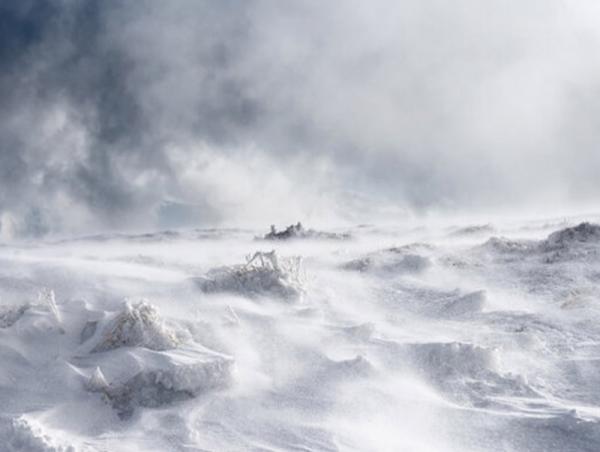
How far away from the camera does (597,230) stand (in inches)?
360

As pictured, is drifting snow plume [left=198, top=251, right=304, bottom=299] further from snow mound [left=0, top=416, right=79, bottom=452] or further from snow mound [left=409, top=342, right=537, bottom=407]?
snow mound [left=0, top=416, right=79, bottom=452]

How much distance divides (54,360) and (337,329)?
94.1 inches

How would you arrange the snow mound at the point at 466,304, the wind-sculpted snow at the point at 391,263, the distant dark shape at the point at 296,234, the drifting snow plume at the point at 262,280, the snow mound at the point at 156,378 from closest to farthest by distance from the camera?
1. the snow mound at the point at 156,378
2. the snow mound at the point at 466,304
3. the drifting snow plume at the point at 262,280
4. the wind-sculpted snow at the point at 391,263
5. the distant dark shape at the point at 296,234

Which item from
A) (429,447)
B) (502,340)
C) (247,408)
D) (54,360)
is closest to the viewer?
(429,447)

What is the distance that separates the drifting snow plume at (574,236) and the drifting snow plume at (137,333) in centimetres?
581

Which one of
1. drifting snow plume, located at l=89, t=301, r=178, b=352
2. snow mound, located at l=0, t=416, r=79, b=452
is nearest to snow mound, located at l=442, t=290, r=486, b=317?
drifting snow plume, located at l=89, t=301, r=178, b=352

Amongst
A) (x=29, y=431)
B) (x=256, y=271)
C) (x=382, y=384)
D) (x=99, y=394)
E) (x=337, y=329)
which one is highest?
(x=256, y=271)

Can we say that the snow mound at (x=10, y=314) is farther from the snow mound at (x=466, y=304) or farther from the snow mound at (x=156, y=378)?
the snow mound at (x=466, y=304)

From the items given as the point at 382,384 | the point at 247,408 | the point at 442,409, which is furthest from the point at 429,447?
the point at 247,408

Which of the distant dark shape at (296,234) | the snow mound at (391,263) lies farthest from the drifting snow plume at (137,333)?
the distant dark shape at (296,234)

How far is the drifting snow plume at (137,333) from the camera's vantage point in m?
5.22

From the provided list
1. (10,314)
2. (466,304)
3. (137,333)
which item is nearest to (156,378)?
(137,333)

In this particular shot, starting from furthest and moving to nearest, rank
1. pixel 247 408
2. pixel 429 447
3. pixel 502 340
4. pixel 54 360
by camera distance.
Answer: pixel 502 340
pixel 54 360
pixel 247 408
pixel 429 447

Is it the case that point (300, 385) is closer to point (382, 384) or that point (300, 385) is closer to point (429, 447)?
point (382, 384)
